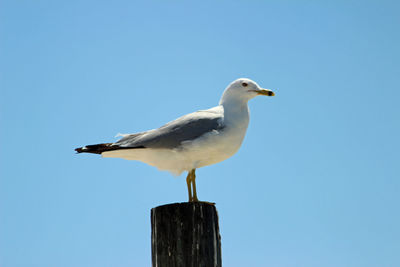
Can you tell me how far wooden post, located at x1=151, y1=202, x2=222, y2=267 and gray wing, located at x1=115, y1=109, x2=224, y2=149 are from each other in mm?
1711

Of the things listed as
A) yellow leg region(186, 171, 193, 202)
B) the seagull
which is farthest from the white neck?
yellow leg region(186, 171, 193, 202)

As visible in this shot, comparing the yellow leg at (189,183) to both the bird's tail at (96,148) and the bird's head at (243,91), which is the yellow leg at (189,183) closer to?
the bird's tail at (96,148)

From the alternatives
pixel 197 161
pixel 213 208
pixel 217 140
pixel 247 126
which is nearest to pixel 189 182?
pixel 197 161

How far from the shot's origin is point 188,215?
14.5 feet

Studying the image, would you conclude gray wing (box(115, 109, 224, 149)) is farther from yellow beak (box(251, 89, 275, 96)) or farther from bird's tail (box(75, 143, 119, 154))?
yellow beak (box(251, 89, 275, 96))

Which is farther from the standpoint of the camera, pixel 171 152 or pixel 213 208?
pixel 171 152

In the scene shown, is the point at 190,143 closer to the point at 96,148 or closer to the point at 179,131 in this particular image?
the point at 179,131

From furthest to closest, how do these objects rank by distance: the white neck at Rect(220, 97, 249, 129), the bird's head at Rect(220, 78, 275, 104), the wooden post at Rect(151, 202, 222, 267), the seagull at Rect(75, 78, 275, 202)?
the bird's head at Rect(220, 78, 275, 104), the white neck at Rect(220, 97, 249, 129), the seagull at Rect(75, 78, 275, 202), the wooden post at Rect(151, 202, 222, 267)

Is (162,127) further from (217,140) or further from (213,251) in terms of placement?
(213,251)

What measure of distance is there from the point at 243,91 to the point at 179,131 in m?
1.14

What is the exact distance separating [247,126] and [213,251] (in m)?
2.44

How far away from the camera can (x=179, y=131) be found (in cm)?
620

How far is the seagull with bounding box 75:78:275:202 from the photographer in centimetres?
604

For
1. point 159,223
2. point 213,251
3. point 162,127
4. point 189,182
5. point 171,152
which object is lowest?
point 213,251
